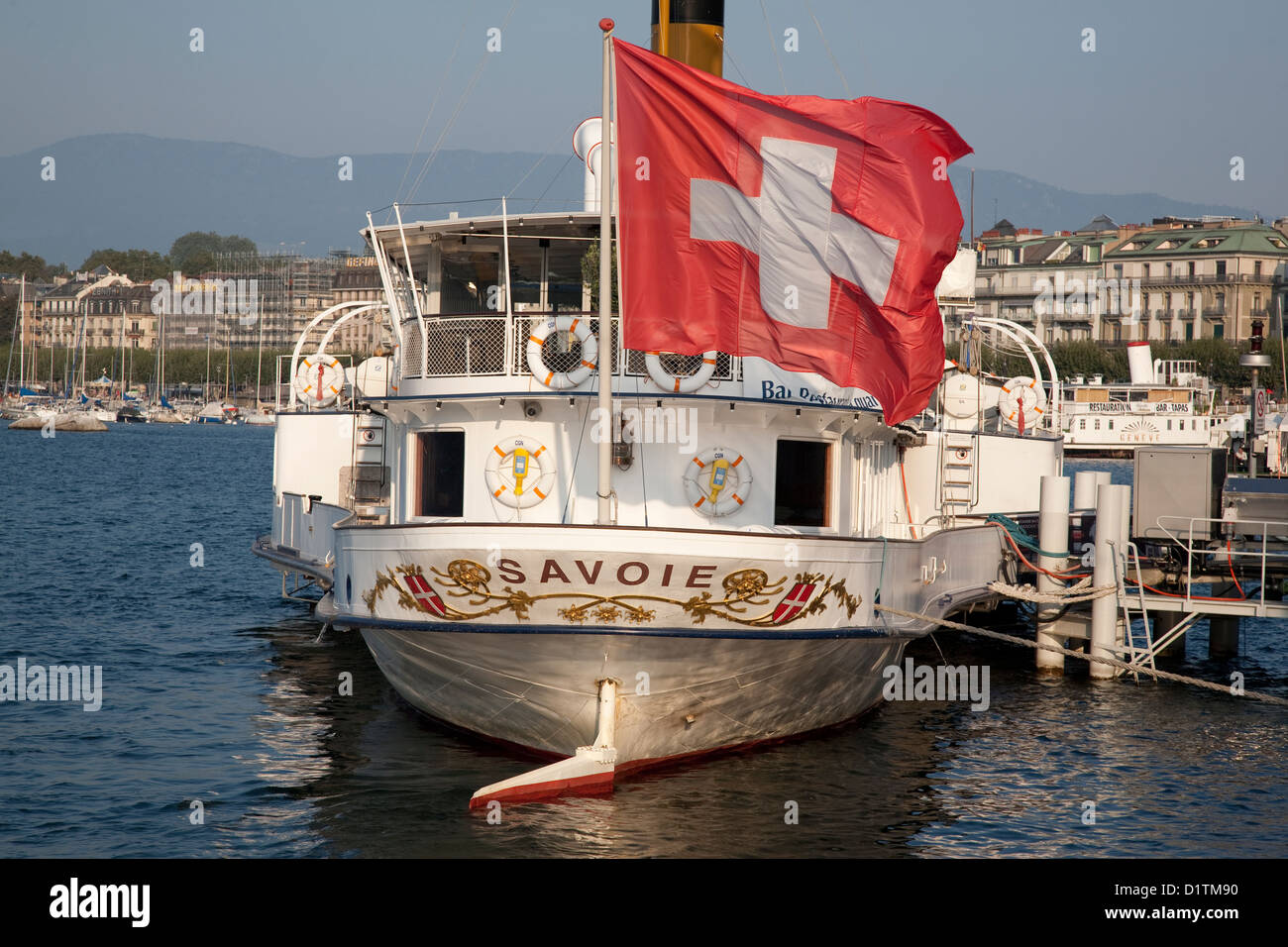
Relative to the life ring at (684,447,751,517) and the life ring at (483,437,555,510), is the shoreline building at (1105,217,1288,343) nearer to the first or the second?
the life ring at (684,447,751,517)

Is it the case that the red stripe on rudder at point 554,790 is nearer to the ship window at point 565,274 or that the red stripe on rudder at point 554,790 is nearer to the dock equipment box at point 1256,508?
the ship window at point 565,274

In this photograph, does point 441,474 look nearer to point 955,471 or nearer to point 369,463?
point 369,463

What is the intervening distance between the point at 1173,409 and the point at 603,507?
320ft

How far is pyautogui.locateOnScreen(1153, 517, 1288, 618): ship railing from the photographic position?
22344 mm

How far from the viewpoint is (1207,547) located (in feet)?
78.4

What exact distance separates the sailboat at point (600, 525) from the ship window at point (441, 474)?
0.11 ft

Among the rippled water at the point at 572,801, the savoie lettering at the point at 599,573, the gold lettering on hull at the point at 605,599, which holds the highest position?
the savoie lettering at the point at 599,573

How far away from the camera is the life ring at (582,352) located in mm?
15648

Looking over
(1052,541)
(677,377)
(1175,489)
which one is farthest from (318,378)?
(1175,489)

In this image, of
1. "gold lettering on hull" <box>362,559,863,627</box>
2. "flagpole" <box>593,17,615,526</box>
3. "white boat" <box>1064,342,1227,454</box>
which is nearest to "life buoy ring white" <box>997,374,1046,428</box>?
"gold lettering on hull" <box>362,559,863,627</box>

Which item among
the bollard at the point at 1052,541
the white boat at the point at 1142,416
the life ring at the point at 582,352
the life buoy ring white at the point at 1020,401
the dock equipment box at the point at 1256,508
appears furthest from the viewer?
the white boat at the point at 1142,416

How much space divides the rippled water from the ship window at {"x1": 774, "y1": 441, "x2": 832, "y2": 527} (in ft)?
9.74

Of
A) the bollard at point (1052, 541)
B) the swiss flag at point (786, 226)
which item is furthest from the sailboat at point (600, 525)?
the bollard at point (1052, 541)
